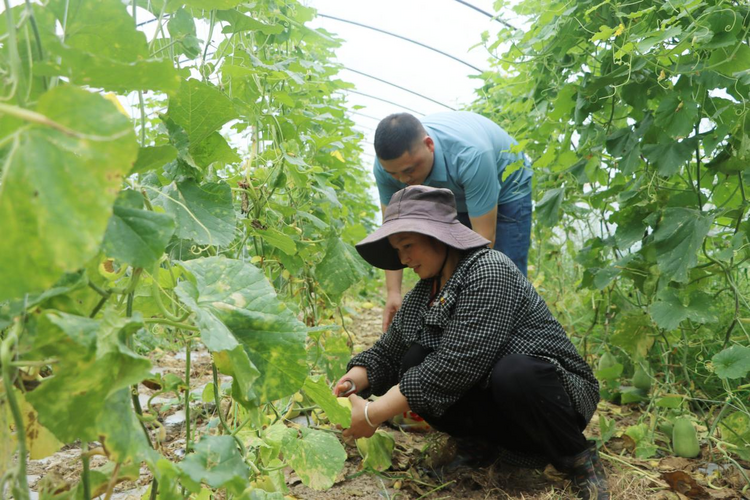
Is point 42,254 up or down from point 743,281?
up

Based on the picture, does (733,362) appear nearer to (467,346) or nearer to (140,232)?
(467,346)

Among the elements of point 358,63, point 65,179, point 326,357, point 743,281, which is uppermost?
point 358,63

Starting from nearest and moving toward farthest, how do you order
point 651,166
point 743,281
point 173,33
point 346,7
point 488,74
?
1. point 173,33
2. point 651,166
3. point 743,281
4. point 488,74
5. point 346,7

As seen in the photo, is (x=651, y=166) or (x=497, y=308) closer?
(x=497, y=308)

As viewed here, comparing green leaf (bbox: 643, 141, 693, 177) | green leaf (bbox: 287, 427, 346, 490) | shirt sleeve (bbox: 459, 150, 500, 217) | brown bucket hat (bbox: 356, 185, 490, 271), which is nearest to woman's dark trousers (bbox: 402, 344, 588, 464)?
brown bucket hat (bbox: 356, 185, 490, 271)

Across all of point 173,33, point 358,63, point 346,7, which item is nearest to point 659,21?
point 173,33

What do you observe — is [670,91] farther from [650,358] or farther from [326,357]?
[326,357]

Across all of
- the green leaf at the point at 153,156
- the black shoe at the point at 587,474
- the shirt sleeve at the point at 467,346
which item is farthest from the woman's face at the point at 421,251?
the green leaf at the point at 153,156

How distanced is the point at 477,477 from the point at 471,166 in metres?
1.10

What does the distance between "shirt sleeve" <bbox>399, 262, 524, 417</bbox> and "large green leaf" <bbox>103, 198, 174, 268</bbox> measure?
3.25 feet

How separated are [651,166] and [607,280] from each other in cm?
38

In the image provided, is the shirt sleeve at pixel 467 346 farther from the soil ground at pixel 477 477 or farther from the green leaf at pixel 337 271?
the green leaf at pixel 337 271

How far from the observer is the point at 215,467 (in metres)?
0.65

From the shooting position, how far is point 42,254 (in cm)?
41
